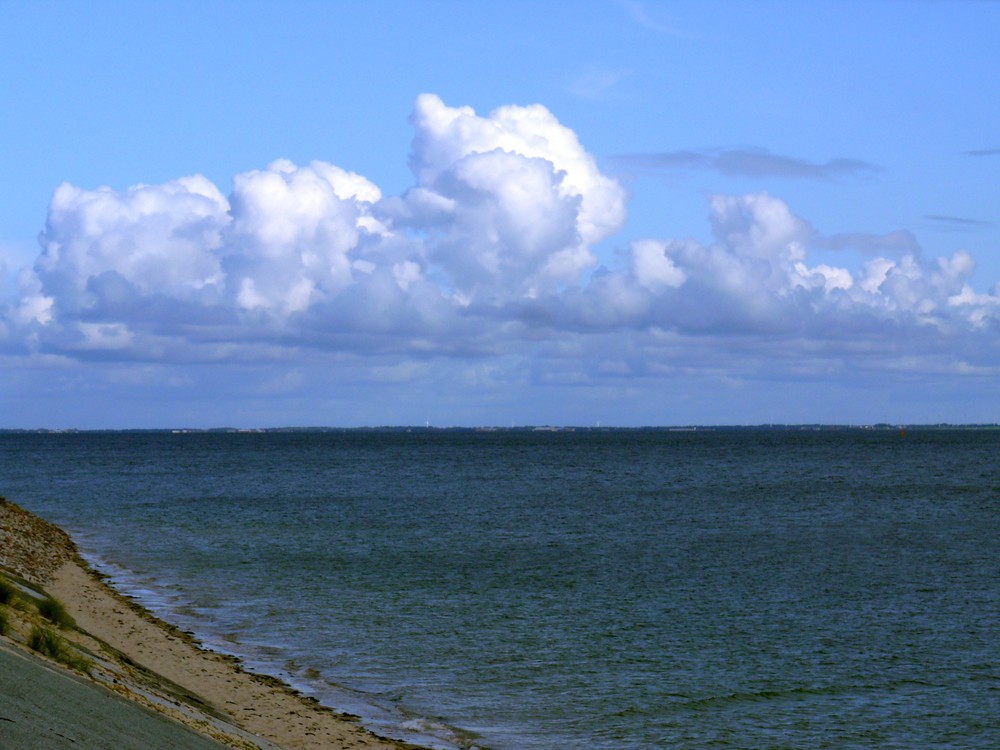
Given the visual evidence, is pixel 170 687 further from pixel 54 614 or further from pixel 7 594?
pixel 7 594

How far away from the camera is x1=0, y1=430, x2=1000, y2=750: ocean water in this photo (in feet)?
70.5

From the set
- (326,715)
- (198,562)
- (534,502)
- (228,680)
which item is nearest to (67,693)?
(326,715)

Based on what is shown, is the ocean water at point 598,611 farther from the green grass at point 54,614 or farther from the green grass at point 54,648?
the green grass at point 54,648

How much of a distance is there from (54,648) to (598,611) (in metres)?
18.7

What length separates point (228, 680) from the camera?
22891 millimetres

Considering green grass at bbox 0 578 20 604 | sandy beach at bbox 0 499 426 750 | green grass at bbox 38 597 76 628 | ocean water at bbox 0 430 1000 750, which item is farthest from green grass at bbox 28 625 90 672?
ocean water at bbox 0 430 1000 750

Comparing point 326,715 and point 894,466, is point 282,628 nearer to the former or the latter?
point 326,715

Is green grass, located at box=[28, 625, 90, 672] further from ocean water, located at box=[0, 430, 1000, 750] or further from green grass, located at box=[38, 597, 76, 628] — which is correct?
ocean water, located at box=[0, 430, 1000, 750]

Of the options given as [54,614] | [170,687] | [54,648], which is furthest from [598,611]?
[54,648]

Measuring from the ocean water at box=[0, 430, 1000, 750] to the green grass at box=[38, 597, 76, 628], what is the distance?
4.85m

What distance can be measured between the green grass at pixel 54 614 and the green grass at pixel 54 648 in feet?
13.7

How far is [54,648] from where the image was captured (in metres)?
17.1

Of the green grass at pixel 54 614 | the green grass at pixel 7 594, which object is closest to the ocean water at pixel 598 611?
the green grass at pixel 54 614

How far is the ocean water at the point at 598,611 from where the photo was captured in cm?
2150
